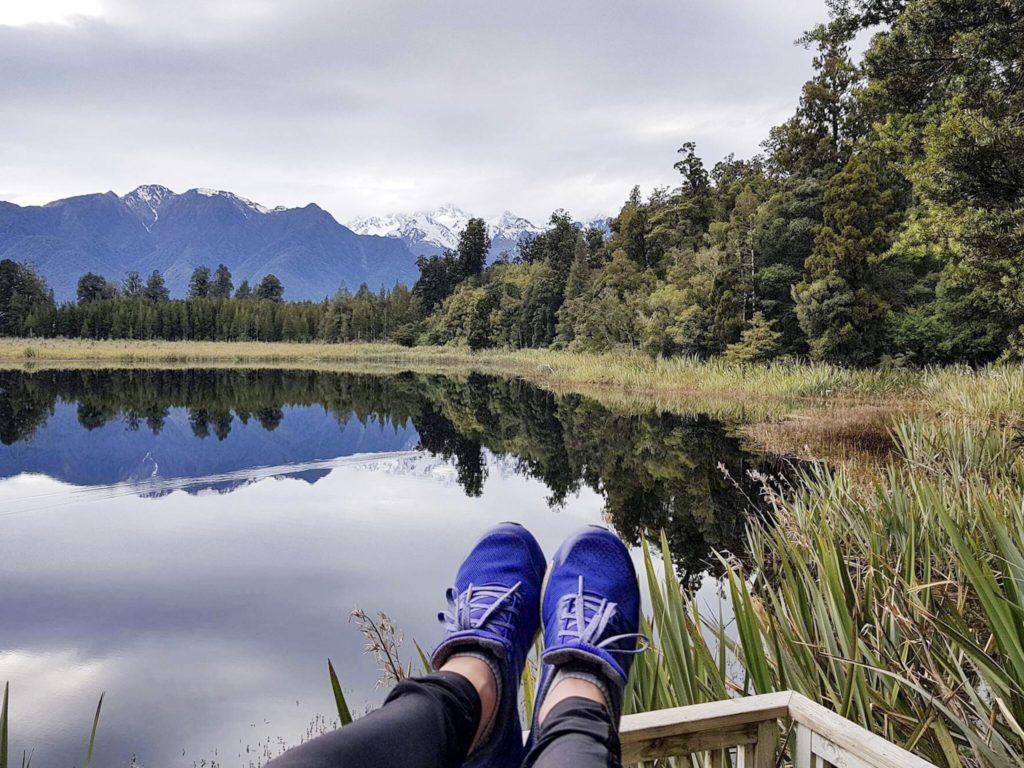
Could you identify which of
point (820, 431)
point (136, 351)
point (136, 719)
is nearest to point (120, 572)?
point (136, 719)

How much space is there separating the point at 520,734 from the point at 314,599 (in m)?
3.31

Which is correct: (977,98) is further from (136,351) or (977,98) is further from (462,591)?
(136,351)

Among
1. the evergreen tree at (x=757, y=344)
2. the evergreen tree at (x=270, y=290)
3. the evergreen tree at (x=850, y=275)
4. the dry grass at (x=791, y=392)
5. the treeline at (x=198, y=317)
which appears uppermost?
the evergreen tree at (x=270, y=290)

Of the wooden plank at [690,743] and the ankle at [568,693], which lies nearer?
the wooden plank at [690,743]

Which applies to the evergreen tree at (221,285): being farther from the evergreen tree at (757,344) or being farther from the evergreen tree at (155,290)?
the evergreen tree at (757,344)

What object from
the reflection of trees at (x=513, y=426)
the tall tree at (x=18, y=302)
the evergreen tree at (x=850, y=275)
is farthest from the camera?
the tall tree at (x=18, y=302)

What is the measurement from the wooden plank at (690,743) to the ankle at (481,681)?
0.34 meters

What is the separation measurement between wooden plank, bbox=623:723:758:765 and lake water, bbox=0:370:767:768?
2203 millimetres

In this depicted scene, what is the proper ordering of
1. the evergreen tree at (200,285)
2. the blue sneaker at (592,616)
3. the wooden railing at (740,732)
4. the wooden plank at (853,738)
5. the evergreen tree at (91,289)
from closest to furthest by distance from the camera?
the wooden plank at (853,738)
the wooden railing at (740,732)
the blue sneaker at (592,616)
the evergreen tree at (91,289)
the evergreen tree at (200,285)

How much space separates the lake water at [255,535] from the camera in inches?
119

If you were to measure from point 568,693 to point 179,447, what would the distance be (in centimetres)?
1060

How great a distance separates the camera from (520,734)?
1.29 meters

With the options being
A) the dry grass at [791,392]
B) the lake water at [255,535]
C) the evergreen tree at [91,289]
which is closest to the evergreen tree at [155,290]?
the evergreen tree at [91,289]

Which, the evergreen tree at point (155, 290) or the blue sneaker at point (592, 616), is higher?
the evergreen tree at point (155, 290)
